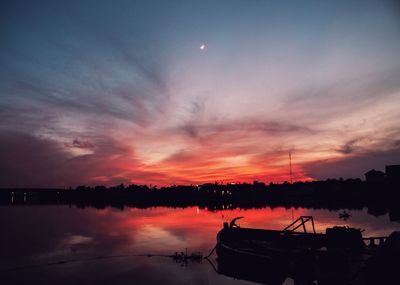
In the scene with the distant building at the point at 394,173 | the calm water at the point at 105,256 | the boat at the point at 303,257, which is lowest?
the calm water at the point at 105,256

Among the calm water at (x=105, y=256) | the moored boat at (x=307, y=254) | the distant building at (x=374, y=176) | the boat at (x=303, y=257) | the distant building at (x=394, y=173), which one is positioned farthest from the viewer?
the distant building at (x=374, y=176)

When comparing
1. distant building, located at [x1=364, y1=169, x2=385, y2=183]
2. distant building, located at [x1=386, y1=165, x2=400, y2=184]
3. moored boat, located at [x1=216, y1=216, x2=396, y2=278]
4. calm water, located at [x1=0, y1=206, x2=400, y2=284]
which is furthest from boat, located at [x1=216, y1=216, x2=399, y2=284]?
distant building, located at [x1=364, y1=169, x2=385, y2=183]

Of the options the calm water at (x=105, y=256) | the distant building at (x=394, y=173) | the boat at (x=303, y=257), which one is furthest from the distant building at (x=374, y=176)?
the boat at (x=303, y=257)

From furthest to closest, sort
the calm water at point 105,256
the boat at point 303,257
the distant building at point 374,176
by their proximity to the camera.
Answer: the distant building at point 374,176 → the calm water at point 105,256 → the boat at point 303,257

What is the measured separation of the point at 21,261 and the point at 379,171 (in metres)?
136

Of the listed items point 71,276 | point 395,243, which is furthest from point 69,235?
point 395,243

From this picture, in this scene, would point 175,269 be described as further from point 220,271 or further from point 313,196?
point 313,196

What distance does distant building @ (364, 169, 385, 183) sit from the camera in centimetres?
13012

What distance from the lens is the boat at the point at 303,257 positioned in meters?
19.3

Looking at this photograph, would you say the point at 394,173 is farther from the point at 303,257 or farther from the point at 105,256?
the point at 105,256

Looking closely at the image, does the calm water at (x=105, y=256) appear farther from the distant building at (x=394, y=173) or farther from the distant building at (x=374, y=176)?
the distant building at (x=374, y=176)

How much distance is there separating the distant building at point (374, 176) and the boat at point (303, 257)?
4563 inches

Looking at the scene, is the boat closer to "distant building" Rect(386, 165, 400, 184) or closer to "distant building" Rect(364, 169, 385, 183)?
"distant building" Rect(386, 165, 400, 184)

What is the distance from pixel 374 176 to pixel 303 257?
429 ft
